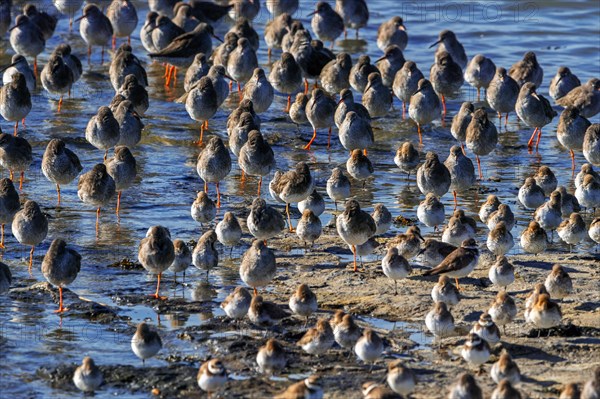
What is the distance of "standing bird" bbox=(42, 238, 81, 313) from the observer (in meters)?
14.2

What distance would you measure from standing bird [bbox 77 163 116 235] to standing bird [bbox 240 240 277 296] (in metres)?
3.50

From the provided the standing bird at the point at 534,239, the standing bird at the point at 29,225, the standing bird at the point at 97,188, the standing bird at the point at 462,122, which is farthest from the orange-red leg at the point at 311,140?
the standing bird at the point at 29,225

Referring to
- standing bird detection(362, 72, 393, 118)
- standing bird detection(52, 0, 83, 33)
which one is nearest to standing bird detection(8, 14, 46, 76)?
standing bird detection(52, 0, 83, 33)

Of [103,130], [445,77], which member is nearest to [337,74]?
[445,77]

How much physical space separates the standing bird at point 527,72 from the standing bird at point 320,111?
4495 millimetres

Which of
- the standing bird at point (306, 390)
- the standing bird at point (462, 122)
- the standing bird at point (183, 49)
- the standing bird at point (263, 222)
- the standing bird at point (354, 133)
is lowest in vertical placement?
the standing bird at point (306, 390)

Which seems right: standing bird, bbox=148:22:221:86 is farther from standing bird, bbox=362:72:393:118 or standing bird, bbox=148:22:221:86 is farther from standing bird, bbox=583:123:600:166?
standing bird, bbox=583:123:600:166

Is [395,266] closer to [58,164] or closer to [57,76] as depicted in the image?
[58,164]

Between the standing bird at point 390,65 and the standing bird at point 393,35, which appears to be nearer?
the standing bird at point 390,65

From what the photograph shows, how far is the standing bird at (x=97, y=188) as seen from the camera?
17172mm

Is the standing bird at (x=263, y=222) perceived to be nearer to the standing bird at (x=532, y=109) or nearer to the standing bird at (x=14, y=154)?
the standing bird at (x=14, y=154)

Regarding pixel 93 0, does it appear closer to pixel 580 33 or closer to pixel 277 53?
pixel 277 53

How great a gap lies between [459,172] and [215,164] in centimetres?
362

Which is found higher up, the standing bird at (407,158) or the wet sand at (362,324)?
the standing bird at (407,158)
